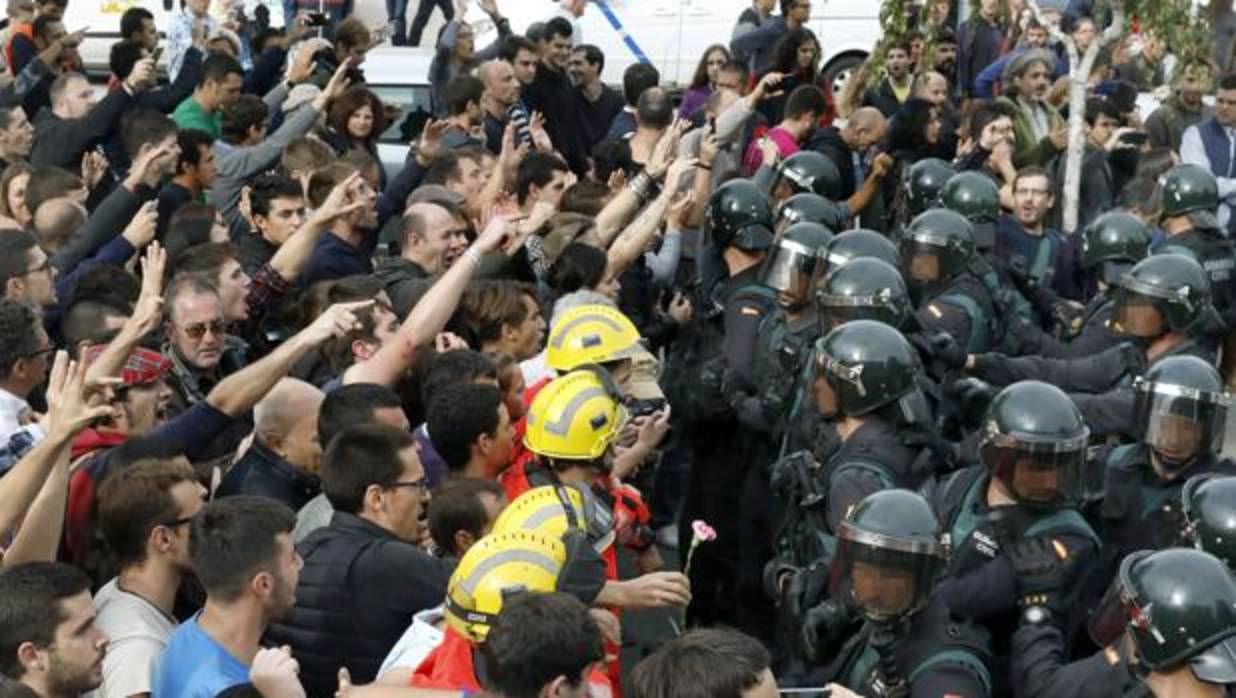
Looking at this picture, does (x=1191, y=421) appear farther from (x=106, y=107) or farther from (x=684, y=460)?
(x=106, y=107)

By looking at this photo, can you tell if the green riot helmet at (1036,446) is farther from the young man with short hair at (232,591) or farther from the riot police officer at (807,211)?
the riot police officer at (807,211)

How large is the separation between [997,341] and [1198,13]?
21.3 ft

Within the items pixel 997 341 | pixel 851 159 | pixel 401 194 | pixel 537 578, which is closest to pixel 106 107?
pixel 401 194

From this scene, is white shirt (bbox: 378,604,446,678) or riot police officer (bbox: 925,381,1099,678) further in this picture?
riot police officer (bbox: 925,381,1099,678)

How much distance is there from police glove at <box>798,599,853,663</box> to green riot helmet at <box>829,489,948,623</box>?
0.20ft

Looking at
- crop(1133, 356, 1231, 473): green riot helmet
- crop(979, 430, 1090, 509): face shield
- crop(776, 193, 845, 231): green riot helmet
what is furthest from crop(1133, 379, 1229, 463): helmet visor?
crop(776, 193, 845, 231): green riot helmet

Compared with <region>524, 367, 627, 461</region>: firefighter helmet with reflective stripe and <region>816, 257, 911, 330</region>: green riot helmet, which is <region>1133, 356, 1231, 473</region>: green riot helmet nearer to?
<region>816, 257, 911, 330</region>: green riot helmet

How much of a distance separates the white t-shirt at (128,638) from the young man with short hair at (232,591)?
88mm

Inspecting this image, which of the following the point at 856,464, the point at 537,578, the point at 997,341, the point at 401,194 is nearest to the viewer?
the point at 537,578

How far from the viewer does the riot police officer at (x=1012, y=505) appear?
6.27 meters

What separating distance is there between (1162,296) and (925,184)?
305 centimetres

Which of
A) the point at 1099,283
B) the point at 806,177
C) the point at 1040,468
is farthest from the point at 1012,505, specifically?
the point at 806,177

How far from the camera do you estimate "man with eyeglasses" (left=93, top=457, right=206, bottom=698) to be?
611 centimetres

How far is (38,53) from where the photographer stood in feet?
52.0
